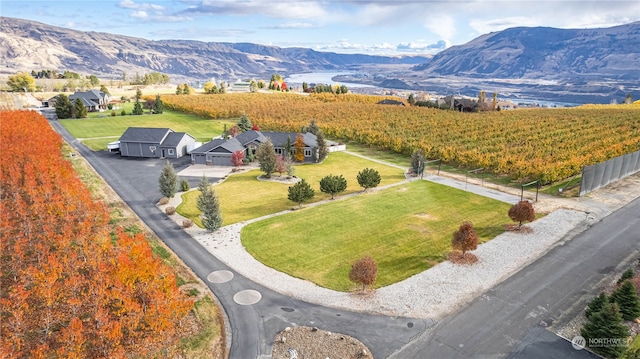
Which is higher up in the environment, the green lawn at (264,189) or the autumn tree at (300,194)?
the autumn tree at (300,194)

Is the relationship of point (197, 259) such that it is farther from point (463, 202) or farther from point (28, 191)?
point (463, 202)

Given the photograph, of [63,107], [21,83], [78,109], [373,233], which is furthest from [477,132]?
[21,83]

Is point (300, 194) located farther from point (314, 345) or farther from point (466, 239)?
point (314, 345)

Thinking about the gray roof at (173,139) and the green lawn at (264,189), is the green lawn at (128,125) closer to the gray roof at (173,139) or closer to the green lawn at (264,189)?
the gray roof at (173,139)

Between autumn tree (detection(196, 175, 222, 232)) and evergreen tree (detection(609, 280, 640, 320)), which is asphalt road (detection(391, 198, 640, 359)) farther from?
autumn tree (detection(196, 175, 222, 232))

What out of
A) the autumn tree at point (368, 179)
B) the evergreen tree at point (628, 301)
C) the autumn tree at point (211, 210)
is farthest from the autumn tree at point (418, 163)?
the evergreen tree at point (628, 301)

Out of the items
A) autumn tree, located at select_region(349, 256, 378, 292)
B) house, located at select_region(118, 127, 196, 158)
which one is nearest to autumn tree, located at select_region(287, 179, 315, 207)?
autumn tree, located at select_region(349, 256, 378, 292)
